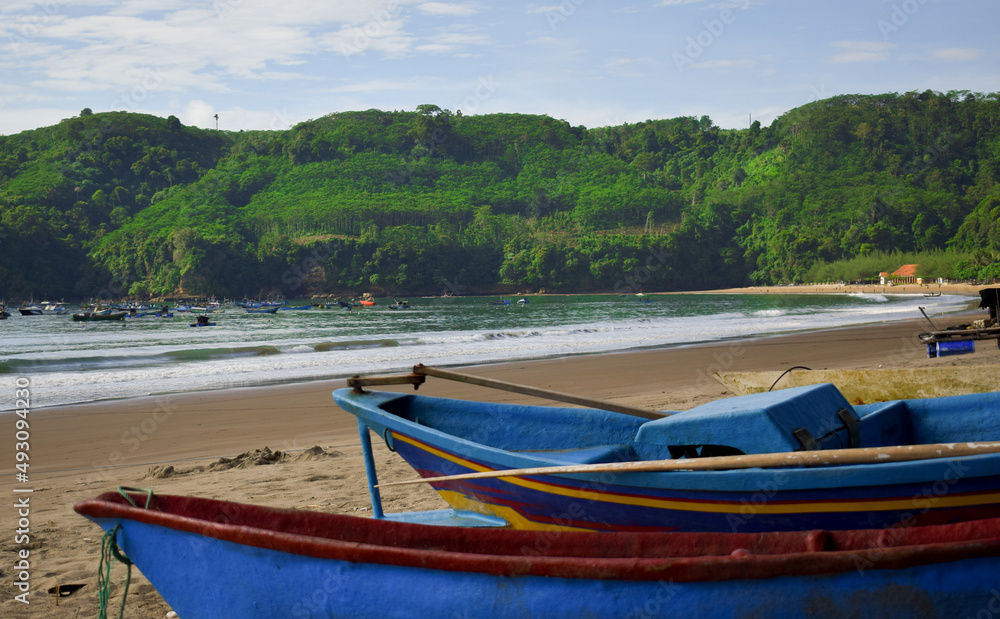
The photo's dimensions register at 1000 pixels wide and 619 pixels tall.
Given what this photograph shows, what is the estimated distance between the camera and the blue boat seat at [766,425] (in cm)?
316

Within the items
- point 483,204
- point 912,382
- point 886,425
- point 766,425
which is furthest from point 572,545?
point 483,204

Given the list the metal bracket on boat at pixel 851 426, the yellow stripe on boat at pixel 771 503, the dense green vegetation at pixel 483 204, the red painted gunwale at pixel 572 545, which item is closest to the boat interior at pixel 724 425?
the metal bracket on boat at pixel 851 426

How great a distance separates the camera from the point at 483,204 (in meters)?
126

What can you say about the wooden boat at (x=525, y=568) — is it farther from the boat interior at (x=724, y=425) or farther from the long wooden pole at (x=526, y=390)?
the long wooden pole at (x=526, y=390)

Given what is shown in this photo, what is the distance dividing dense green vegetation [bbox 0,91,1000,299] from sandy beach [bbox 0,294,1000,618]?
267ft

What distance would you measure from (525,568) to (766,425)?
1513mm

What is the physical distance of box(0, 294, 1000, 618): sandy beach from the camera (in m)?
4.30

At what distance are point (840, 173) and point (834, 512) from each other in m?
135

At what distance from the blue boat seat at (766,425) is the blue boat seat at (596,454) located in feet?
1.37

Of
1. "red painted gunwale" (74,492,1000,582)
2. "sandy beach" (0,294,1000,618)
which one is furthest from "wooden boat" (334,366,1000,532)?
"sandy beach" (0,294,1000,618)

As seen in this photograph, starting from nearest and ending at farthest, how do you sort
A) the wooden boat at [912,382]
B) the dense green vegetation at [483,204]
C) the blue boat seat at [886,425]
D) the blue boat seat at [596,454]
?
the blue boat seat at [886,425], the blue boat seat at [596,454], the wooden boat at [912,382], the dense green vegetation at [483,204]

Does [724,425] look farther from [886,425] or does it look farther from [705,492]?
[886,425]

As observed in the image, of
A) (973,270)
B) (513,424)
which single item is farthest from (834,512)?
(973,270)

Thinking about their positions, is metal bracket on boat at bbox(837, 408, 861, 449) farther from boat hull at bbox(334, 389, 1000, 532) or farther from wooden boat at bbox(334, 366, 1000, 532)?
boat hull at bbox(334, 389, 1000, 532)
